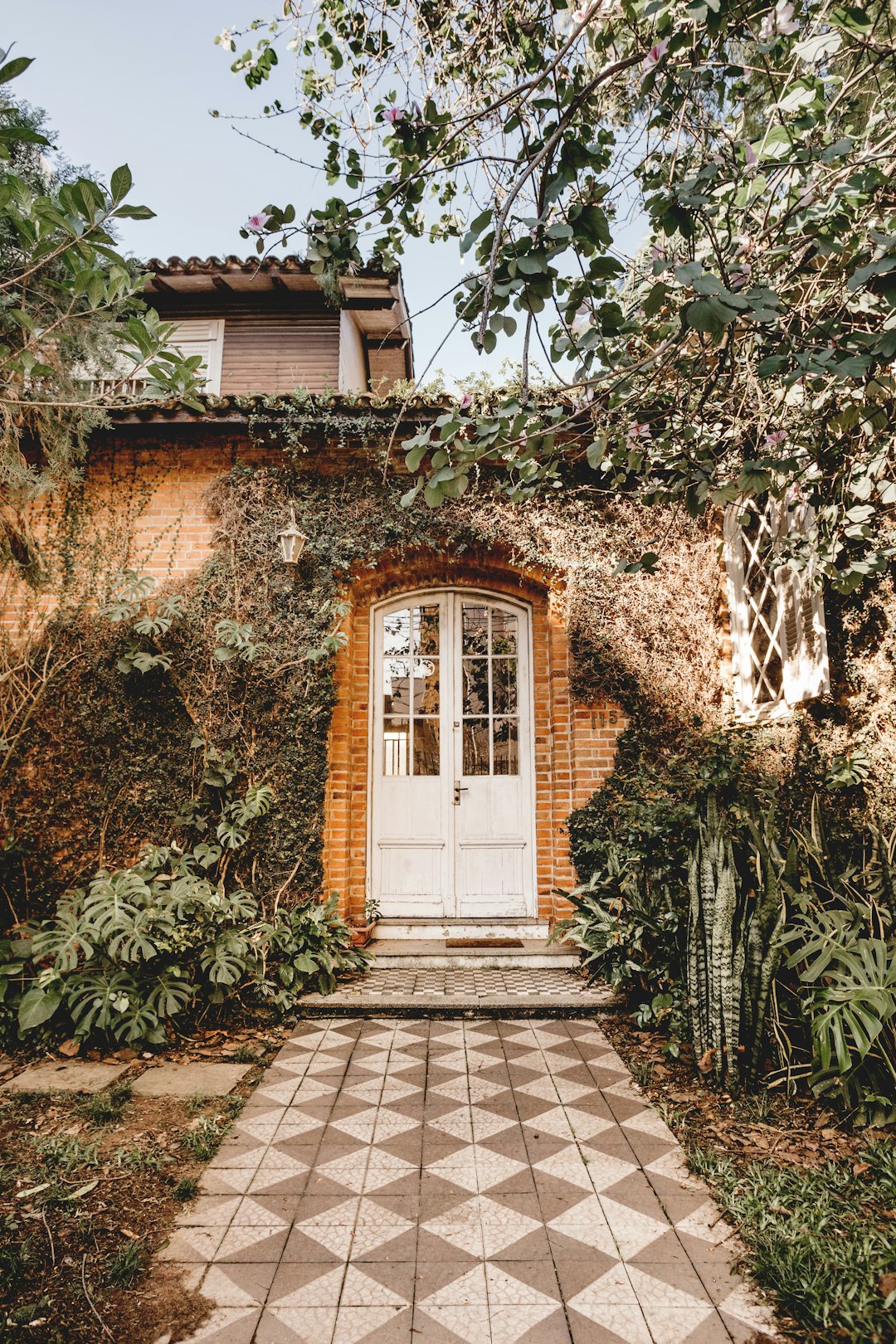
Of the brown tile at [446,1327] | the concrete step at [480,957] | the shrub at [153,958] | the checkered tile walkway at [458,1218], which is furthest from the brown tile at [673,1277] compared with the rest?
the concrete step at [480,957]

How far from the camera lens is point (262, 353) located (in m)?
8.20

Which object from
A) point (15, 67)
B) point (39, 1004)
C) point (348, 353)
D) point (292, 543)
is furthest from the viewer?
point (348, 353)

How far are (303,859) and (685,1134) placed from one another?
9.84ft

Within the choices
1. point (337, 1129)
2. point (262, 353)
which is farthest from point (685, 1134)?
point (262, 353)

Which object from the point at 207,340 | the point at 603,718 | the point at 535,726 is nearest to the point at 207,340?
the point at 207,340

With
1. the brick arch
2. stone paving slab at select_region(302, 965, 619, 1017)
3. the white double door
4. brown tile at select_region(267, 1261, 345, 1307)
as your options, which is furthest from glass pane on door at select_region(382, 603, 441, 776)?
brown tile at select_region(267, 1261, 345, 1307)

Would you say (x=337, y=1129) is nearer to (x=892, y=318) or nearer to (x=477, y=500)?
(x=892, y=318)

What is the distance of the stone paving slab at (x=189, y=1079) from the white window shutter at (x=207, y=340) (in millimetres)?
6797

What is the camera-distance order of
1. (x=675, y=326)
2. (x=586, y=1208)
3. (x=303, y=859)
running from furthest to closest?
(x=303, y=859), (x=675, y=326), (x=586, y=1208)

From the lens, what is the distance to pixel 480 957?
5109 millimetres

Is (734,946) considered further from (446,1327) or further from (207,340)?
(207,340)

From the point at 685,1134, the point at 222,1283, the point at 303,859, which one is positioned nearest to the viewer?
the point at 222,1283

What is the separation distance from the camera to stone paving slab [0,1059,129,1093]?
3.50m

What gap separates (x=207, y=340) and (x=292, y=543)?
14.0 feet
